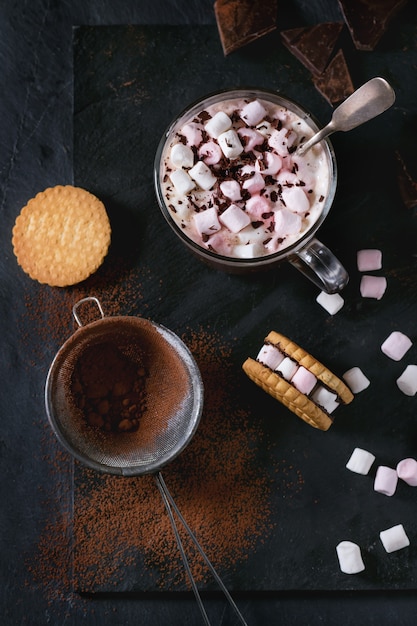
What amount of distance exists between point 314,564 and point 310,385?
53cm

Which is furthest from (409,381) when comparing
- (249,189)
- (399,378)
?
(249,189)

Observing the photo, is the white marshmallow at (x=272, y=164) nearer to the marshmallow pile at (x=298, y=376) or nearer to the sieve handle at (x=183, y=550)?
the marshmallow pile at (x=298, y=376)

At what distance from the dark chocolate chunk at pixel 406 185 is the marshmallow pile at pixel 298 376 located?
58 cm

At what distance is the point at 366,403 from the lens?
2.26 meters

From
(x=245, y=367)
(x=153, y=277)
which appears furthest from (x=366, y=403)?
(x=153, y=277)

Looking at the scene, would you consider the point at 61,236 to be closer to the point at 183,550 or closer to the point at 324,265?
the point at 324,265

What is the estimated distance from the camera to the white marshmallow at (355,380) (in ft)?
7.38

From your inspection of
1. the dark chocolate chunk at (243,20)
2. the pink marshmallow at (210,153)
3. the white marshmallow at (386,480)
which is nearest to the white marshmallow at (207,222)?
the pink marshmallow at (210,153)

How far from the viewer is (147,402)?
2.21m

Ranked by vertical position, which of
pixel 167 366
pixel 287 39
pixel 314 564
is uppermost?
pixel 287 39

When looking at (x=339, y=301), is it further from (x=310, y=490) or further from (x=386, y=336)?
(x=310, y=490)

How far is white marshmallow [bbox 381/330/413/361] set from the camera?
7.40 ft

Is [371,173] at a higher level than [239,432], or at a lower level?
higher

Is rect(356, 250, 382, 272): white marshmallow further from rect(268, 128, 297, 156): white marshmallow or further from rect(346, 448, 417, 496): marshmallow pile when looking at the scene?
rect(346, 448, 417, 496): marshmallow pile
